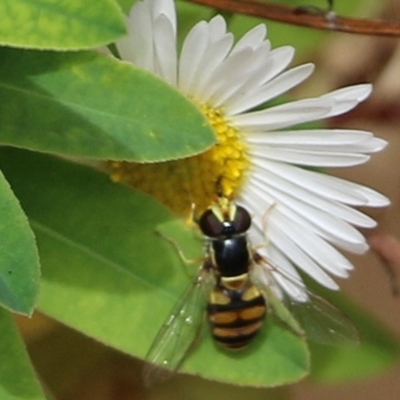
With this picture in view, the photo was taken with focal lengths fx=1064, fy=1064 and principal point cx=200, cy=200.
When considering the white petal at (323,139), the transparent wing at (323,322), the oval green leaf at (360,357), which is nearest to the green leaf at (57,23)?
the white petal at (323,139)

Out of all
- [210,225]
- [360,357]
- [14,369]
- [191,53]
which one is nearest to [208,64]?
[191,53]

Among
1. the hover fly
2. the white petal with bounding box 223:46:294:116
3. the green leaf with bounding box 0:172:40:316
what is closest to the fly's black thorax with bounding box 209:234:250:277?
the hover fly

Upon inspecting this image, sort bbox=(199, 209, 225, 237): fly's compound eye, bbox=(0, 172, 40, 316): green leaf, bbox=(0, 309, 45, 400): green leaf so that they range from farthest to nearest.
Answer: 1. bbox=(199, 209, 225, 237): fly's compound eye
2. bbox=(0, 309, 45, 400): green leaf
3. bbox=(0, 172, 40, 316): green leaf

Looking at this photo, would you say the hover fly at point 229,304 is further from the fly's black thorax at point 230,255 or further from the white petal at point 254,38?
the white petal at point 254,38

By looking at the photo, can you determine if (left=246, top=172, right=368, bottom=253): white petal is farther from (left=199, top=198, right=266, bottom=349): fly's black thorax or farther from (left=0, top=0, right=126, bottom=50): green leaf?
(left=0, top=0, right=126, bottom=50): green leaf

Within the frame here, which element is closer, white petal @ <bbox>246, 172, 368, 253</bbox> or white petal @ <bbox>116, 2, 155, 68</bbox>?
white petal @ <bbox>116, 2, 155, 68</bbox>

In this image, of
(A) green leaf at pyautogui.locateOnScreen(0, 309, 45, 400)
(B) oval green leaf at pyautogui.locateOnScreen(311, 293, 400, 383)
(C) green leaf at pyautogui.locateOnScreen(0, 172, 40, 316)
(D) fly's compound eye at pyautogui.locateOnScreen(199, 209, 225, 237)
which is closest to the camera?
(C) green leaf at pyautogui.locateOnScreen(0, 172, 40, 316)

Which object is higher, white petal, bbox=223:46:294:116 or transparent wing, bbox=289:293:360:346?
white petal, bbox=223:46:294:116

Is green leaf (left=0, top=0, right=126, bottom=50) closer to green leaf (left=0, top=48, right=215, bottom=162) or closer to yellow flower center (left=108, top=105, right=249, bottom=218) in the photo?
green leaf (left=0, top=48, right=215, bottom=162)

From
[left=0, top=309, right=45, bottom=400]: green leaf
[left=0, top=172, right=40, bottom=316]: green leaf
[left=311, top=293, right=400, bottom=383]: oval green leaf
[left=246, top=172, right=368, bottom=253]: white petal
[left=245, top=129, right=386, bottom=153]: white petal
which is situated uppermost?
[left=245, top=129, right=386, bottom=153]: white petal
